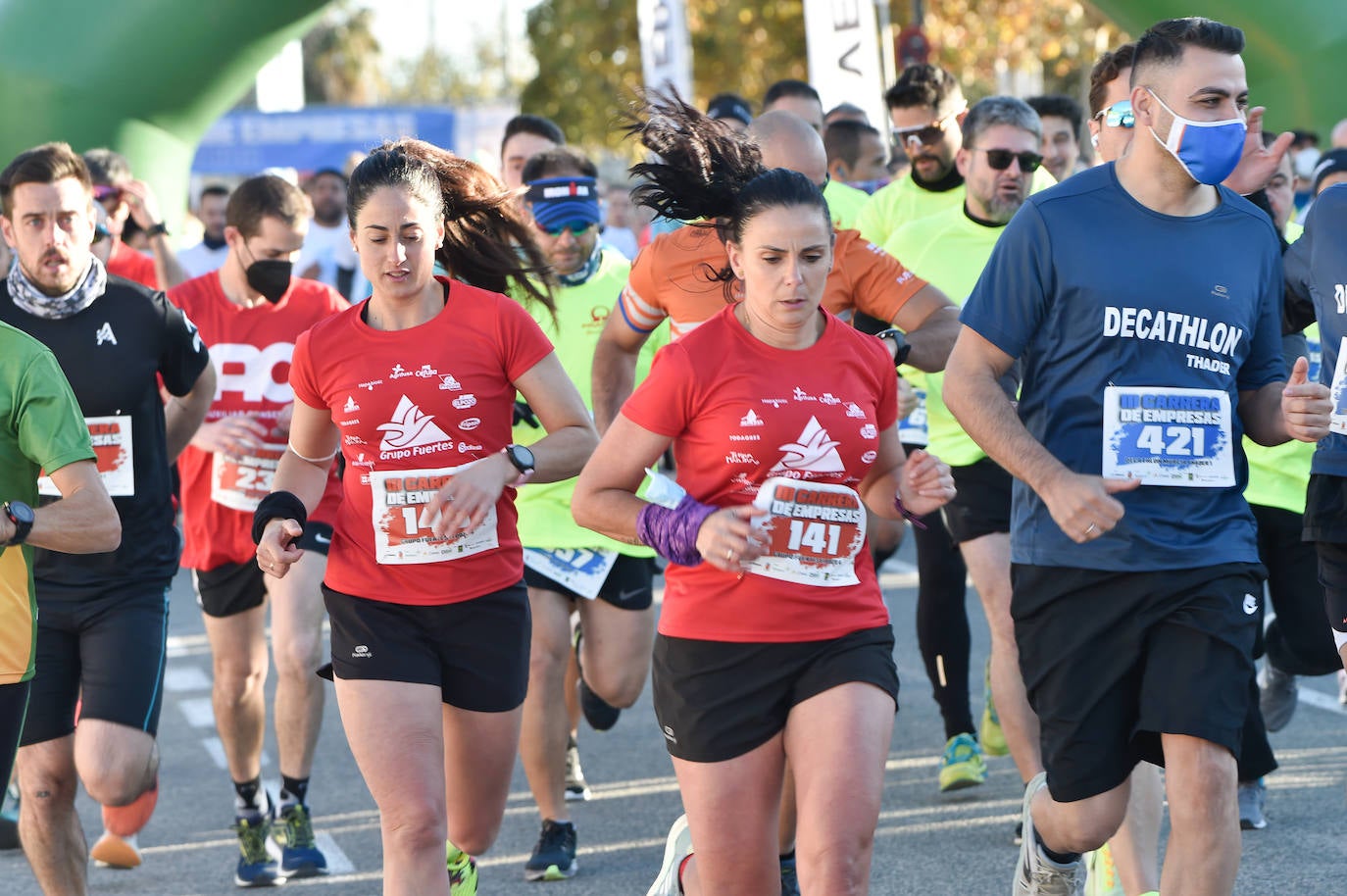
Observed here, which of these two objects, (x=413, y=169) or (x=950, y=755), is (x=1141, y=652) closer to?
Result: (x=413, y=169)

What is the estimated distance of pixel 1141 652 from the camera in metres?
4.41

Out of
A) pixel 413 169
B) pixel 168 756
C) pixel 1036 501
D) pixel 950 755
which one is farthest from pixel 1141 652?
pixel 168 756

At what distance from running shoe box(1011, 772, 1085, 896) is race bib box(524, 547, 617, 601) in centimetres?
213

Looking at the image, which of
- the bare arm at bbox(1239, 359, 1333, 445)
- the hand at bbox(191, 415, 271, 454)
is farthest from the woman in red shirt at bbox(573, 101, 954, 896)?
the hand at bbox(191, 415, 271, 454)

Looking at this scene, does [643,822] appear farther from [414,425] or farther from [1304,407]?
[1304,407]

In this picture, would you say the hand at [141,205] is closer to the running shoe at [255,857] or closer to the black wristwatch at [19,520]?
the running shoe at [255,857]

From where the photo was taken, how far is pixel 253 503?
22.4 feet

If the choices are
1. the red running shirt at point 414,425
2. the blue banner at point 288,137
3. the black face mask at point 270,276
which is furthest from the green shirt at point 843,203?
the blue banner at point 288,137

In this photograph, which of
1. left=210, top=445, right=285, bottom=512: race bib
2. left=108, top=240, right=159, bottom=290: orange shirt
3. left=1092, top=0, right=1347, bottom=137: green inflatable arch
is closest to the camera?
left=210, top=445, right=285, bottom=512: race bib

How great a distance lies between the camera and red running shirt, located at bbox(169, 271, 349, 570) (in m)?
6.86

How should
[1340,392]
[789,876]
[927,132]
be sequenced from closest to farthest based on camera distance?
1. [1340,392]
2. [789,876]
3. [927,132]

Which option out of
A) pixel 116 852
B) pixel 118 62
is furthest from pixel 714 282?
pixel 118 62

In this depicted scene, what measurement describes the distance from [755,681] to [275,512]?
52.2 inches

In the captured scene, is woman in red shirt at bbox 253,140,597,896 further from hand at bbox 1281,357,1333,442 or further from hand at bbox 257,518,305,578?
hand at bbox 1281,357,1333,442
